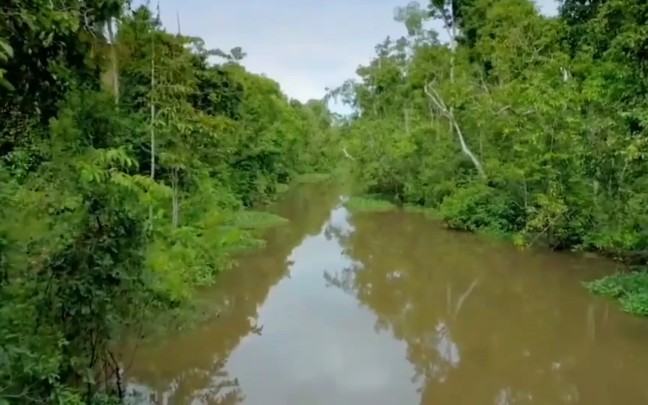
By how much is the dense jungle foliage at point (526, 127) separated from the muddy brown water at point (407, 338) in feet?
3.43

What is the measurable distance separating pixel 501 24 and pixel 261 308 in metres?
12.0

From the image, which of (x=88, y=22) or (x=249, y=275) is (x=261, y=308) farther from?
(x=88, y=22)

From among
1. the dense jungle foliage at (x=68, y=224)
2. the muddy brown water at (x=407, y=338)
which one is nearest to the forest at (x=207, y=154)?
the dense jungle foliage at (x=68, y=224)

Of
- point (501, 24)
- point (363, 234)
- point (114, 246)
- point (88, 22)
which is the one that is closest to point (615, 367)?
point (114, 246)

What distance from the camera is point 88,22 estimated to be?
399cm

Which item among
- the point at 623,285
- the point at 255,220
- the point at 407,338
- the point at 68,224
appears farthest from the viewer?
the point at 255,220

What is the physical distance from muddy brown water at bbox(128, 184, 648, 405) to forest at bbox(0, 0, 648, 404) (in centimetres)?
80

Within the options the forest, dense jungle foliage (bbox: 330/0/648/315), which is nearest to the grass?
the forest

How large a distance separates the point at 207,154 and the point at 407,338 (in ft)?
22.8

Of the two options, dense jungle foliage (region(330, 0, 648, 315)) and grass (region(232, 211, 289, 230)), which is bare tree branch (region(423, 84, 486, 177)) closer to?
dense jungle foliage (region(330, 0, 648, 315))

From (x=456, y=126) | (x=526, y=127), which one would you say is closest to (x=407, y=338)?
(x=526, y=127)

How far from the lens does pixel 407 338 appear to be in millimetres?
8727

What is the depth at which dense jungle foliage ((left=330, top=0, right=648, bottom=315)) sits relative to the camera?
848 centimetres

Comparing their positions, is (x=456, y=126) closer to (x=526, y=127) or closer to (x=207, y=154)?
(x=526, y=127)
